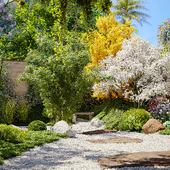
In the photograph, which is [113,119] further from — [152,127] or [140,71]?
[140,71]

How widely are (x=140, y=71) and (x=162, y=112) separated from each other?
219cm

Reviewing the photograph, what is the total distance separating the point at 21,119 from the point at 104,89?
4.76m

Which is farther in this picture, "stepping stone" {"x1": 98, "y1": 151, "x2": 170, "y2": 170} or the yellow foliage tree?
the yellow foliage tree

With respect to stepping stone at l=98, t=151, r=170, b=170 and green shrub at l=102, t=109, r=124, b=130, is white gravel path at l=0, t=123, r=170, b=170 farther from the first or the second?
green shrub at l=102, t=109, r=124, b=130

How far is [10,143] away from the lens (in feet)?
18.6

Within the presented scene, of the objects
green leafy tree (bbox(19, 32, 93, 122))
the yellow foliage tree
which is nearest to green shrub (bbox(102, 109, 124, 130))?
the yellow foliage tree

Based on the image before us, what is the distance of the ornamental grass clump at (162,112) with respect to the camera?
8.67 metres

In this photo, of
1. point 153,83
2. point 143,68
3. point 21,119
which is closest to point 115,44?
point 143,68

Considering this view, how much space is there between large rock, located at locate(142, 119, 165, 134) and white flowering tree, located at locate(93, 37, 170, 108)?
5.76 ft

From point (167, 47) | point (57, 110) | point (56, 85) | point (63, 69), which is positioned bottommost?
point (57, 110)

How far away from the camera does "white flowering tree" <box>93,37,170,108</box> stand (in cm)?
973

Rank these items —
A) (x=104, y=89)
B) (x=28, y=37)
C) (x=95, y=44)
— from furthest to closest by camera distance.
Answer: (x=28, y=37), (x=95, y=44), (x=104, y=89)

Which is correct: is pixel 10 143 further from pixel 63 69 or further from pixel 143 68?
pixel 143 68

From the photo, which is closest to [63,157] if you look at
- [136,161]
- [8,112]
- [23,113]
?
[136,161]
